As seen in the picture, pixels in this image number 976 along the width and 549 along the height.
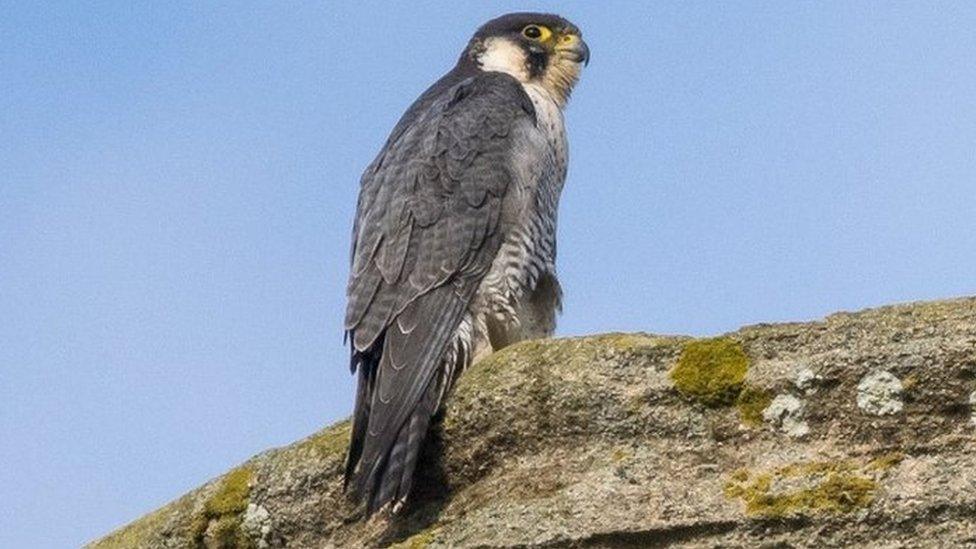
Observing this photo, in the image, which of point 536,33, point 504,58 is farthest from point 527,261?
point 536,33

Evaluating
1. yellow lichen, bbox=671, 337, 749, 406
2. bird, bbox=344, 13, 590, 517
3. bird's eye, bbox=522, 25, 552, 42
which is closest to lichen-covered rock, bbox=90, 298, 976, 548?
yellow lichen, bbox=671, 337, 749, 406

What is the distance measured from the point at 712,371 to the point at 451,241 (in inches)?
92.4

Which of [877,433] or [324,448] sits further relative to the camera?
[324,448]

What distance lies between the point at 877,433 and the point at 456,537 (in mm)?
837

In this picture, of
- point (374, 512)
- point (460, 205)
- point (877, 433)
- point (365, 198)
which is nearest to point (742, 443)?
point (877, 433)

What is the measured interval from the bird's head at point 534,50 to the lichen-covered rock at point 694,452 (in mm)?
3561

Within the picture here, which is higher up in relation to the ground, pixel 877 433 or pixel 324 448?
pixel 324 448

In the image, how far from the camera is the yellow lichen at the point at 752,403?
11.2ft

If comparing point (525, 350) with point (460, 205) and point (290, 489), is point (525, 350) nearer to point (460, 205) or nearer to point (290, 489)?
point (290, 489)

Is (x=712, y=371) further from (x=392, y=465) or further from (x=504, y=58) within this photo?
(x=504, y=58)

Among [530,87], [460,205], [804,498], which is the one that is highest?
[530,87]

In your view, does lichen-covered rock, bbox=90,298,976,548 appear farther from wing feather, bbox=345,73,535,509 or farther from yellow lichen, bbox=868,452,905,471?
wing feather, bbox=345,73,535,509

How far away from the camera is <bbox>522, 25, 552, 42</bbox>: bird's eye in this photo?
292 inches

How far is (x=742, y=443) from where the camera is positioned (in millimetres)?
3393
